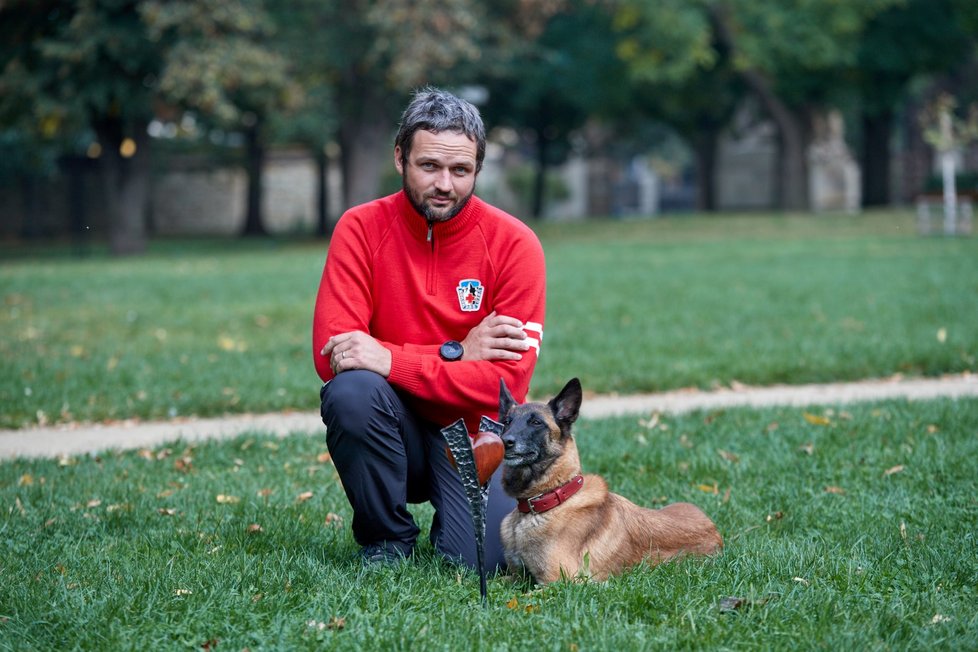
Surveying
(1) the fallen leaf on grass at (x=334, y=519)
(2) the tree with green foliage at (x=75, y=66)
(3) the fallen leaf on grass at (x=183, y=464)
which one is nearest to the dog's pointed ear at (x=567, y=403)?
(1) the fallen leaf on grass at (x=334, y=519)

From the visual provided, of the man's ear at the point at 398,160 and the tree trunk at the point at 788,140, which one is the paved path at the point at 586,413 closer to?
the man's ear at the point at 398,160

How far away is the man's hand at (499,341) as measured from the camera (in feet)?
14.0

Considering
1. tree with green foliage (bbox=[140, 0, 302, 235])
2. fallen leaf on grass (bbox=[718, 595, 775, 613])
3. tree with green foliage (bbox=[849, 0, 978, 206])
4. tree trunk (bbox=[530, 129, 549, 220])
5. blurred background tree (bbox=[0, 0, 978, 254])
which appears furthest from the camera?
tree trunk (bbox=[530, 129, 549, 220])

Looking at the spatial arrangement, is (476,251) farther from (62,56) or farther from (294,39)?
(294,39)

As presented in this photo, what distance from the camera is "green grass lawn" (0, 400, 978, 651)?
364cm

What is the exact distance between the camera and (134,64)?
24.4 meters

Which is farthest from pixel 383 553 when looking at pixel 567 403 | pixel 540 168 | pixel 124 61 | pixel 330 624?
pixel 540 168

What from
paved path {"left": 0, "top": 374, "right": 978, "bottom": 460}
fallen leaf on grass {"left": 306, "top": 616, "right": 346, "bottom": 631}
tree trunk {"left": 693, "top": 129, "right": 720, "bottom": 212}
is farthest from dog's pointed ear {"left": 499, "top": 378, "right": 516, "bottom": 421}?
tree trunk {"left": 693, "top": 129, "right": 720, "bottom": 212}

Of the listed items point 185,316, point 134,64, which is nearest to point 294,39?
point 134,64

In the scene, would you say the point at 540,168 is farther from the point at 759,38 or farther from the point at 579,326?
the point at 579,326

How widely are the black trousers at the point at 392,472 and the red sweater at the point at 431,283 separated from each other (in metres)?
0.16

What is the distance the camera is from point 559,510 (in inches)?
160

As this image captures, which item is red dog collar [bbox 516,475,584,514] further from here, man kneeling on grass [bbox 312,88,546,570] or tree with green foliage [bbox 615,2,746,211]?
tree with green foliage [bbox 615,2,746,211]

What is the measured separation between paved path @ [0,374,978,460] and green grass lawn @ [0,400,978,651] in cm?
48
